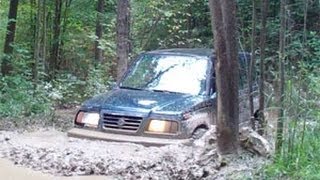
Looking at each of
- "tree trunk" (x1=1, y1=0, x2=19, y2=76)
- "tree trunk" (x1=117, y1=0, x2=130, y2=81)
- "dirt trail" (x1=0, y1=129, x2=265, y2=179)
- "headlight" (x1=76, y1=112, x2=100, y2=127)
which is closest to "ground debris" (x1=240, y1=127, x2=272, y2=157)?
"dirt trail" (x1=0, y1=129, x2=265, y2=179)

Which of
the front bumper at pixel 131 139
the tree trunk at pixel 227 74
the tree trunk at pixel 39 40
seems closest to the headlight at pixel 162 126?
the front bumper at pixel 131 139

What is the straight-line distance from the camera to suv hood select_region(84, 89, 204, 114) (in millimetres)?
6992

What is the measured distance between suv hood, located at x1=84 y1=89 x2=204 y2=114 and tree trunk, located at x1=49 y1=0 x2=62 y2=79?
36.2ft

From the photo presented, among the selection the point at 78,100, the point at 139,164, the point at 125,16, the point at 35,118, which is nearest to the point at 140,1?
the point at 78,100

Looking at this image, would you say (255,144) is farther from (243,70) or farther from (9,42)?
(9,42)

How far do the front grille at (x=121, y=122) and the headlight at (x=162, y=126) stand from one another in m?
0.15

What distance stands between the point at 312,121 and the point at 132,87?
3123 millimetres

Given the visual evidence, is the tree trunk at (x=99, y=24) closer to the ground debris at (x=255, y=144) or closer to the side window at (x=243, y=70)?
the side window at (x=243, y=70)

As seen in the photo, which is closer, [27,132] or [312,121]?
[312,121]

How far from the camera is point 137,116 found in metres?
6.88

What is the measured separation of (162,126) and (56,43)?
41.2 feet

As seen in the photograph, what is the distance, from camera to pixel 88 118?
7.19m

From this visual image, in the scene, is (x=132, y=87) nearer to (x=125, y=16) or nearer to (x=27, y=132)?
(x=27, y=132)

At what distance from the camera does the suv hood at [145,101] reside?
6.99 meters
